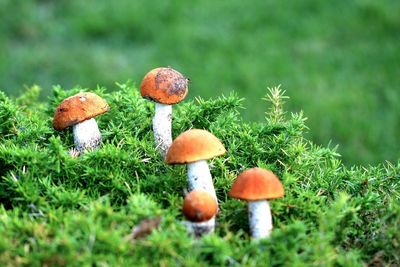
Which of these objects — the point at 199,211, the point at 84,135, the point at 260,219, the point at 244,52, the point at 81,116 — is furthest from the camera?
the point at 244,52

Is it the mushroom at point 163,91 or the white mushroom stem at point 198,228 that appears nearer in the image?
the white mushroom stem at point 198,228

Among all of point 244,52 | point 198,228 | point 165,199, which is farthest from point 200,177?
point 244,52

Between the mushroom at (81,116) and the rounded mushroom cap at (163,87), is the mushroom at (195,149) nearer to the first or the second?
the rounded mushroom cap at (163,87)

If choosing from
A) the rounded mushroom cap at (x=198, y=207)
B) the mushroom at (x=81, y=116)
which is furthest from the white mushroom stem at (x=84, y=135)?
the rounded mushroom cap at (x=198, y=207)

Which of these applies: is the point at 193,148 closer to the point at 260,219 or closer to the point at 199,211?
the point at 199,211

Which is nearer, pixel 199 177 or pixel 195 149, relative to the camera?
pixel 195 149

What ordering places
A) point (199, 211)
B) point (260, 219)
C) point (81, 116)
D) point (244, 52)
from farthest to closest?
point (244, 52) → point (81, 116) → point (260, 219) → point (199, 211)
